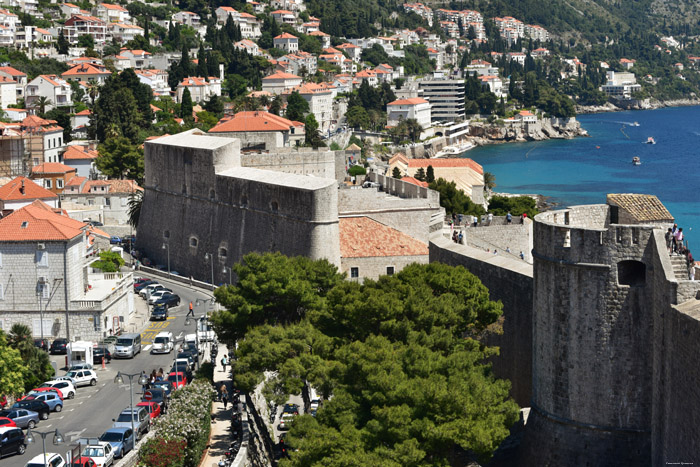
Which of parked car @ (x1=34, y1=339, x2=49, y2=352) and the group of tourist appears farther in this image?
parked car @ (x1=34, y1=339, x2=49, y2=352)

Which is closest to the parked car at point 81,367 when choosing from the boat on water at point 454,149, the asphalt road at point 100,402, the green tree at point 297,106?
the asphalt road at point 100,402

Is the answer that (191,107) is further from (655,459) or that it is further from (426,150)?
(655,459)

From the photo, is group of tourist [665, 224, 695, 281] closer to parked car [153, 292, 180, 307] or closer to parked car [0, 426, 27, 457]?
parked car [0, 426, 27, 457]

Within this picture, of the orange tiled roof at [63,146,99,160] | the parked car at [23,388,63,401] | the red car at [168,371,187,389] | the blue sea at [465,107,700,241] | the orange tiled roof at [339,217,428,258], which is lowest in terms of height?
the blue sea at [465,107,700,241]

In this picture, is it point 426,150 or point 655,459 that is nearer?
point 655,459

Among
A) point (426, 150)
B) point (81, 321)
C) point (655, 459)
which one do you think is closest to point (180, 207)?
point (81, 321)

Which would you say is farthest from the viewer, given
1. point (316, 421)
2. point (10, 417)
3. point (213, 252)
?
point (213, 252)

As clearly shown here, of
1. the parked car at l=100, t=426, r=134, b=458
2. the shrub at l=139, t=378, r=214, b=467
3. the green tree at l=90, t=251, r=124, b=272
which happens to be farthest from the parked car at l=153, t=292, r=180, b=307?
the parked car at l=100, t=426, r=134, b=458

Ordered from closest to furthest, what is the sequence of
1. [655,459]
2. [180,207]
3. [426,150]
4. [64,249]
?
[655,459]
[64,249]
[180,207]
[426,150]
